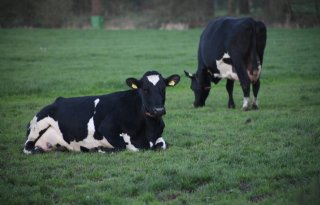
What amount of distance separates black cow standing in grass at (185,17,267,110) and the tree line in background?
99.4 feet

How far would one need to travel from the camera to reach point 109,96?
10.4m

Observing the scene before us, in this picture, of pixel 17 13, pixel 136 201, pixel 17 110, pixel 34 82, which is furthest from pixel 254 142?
pixel 17 13

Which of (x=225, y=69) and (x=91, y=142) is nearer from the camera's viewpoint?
(x=91, y=142)

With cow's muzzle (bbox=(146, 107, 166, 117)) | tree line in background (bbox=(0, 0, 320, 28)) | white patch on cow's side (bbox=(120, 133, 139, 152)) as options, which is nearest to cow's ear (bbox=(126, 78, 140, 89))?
cow's muzzle (bbox=(146, 107, 166, 117))

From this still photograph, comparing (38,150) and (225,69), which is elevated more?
(225,69)

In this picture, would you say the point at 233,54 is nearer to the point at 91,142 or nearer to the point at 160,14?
the point at 91,142

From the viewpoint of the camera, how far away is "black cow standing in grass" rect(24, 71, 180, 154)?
990cm

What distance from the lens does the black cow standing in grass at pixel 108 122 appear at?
32.5ft

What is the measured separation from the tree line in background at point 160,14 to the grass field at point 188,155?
24114 mm

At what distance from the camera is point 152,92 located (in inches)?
386

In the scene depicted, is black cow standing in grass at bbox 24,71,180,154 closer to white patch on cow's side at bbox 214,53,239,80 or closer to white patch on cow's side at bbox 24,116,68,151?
white patch on cow's side at bbox 24,116,68,151

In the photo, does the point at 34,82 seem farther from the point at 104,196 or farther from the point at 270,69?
the point at 104,196

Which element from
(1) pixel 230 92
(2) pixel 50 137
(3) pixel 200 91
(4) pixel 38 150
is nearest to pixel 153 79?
(2) pixel 50 137

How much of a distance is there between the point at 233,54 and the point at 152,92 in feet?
17.5
